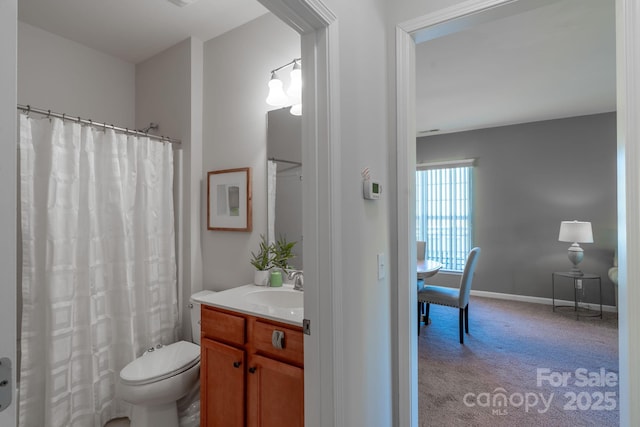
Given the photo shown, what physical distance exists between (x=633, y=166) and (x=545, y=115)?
3991 mm

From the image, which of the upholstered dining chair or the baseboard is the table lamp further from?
the upholstered dining chair

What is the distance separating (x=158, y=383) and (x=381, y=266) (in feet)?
4.46

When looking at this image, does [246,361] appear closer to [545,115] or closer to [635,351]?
[635,351]

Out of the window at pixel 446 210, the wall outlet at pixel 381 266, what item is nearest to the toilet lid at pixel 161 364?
the wall outlet at pixel 381 266

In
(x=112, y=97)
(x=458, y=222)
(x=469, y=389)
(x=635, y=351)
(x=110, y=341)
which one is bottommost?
(x=469, y=389)

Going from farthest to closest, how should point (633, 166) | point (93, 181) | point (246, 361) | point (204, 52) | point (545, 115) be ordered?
point (545, 115), point (204, 52), point (93, 181), point (246, 361), point (633, 166)

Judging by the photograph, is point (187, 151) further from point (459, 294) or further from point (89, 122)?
point (459, 294)

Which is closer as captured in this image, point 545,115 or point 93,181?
point 93,181

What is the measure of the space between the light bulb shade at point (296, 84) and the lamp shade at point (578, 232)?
3965 mm

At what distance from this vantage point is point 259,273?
80.8 inches

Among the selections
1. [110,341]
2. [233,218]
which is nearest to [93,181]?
[233,218]

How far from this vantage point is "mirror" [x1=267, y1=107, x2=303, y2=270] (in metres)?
2.06

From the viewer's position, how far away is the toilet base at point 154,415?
1.78m

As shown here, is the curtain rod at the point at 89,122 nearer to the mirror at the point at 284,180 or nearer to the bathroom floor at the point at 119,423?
the mirror at the point at 284,180
